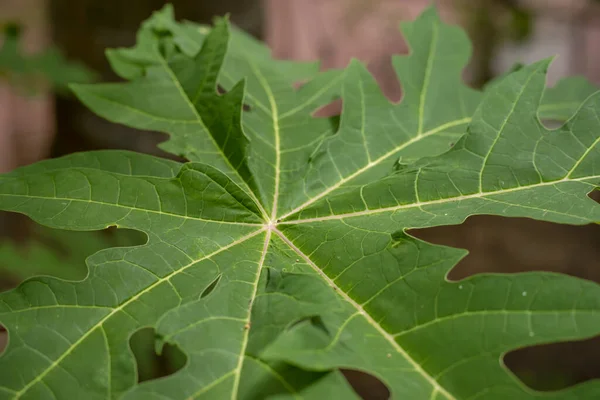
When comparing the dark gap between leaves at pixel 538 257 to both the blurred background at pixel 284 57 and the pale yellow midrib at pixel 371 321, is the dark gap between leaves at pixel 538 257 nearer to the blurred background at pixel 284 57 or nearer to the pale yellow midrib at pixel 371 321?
the blurred background at pixel 284 57

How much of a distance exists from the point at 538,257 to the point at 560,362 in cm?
70

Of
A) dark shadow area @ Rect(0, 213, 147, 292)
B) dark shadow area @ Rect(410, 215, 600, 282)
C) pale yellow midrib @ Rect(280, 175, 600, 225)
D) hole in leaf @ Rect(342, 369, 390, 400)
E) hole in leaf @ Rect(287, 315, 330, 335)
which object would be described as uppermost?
pale yellow midrib @ Rect(280, 175, 600, 225)

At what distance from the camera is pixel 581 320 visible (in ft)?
2.21

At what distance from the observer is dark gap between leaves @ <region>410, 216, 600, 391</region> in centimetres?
345

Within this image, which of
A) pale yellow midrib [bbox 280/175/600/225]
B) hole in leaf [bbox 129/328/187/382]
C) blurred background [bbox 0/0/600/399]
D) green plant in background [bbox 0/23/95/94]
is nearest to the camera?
pale yellow midrib [bbox 280/175/600/225]

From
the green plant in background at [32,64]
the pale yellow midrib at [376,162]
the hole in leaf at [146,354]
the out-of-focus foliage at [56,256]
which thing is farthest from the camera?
the green plant in background at [32,64]

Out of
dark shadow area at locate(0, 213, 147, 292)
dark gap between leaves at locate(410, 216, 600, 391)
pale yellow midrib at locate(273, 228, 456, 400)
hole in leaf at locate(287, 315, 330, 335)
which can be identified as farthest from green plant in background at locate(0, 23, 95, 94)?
dark gap between leaves at locate(410, 216, 600, 391)

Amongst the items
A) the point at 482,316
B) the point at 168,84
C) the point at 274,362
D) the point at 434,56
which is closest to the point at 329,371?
the point at 274,362

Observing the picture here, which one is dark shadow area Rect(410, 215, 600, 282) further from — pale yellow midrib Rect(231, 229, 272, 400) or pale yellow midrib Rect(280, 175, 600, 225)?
pale yellow midrib Rect(231, 229, 272, 400)

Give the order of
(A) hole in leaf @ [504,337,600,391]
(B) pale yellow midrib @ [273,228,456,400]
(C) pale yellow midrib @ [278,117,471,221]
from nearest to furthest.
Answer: (B) pale yellow midrib @ [273,228,456,400] < (C) pale yellow midrib @ [278,117,471,221] < (A) hole in leaf @ [504,337,600,391]

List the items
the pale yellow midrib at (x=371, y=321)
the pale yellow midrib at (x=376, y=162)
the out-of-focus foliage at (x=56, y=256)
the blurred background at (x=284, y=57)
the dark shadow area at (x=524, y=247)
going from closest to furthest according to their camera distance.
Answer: the pale yellow midrib at (x=371, y=321), the pale yellow midrib at (x=376, y=162), the out-of-focus foliage at (x=56, y=256), the blurred background at (x=284, y=57), the dark shadow area at (x=524, y=247)

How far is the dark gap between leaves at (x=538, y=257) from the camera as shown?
3.45 metres

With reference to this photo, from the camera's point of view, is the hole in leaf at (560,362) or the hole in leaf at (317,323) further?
the hole in leaf at (560,362)

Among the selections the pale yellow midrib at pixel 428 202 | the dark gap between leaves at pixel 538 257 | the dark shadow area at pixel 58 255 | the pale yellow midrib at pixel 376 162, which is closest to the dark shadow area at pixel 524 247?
the dark gap between leaves at pixel 538 257
